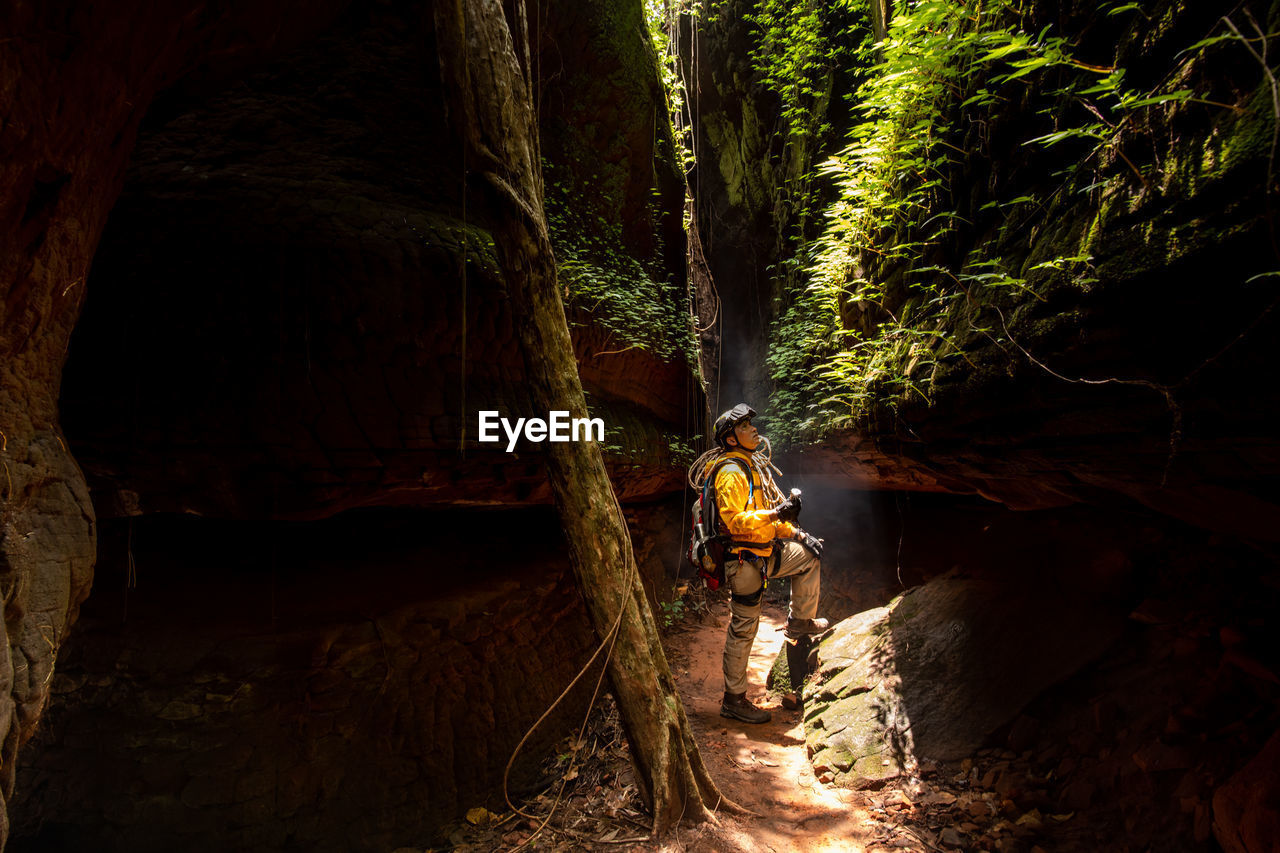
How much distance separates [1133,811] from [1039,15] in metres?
4.16

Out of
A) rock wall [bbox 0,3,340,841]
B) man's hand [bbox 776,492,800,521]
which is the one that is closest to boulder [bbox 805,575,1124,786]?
man's hand [bbox 776,492,800,521]

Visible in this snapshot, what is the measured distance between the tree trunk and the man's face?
1.78 meters

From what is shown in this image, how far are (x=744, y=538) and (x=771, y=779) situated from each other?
1.82m

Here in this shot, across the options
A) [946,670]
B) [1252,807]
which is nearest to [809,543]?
[946,670]

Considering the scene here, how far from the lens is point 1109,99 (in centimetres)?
248

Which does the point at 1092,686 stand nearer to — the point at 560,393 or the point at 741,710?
the point at 741,710

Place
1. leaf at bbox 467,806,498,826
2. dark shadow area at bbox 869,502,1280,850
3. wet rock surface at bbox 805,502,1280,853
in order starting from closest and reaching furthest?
wet rock surface at bbox 805,502,1280,853
dark shadow area at bbox 869,502,1280,850
leaf at bbox 467,806,498,826

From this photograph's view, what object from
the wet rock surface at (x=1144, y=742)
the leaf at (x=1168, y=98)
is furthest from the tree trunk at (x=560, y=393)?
the leaf at (x=1168, y=98)

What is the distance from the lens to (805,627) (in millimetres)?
5074

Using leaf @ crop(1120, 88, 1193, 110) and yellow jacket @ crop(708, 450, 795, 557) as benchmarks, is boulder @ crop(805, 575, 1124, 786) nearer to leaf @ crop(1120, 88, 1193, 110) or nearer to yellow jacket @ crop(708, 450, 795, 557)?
yellow jacket @ crop(708, 450, 795, 557)

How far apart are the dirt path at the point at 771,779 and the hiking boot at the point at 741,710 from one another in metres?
0.06

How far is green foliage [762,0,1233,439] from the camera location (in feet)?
8.36

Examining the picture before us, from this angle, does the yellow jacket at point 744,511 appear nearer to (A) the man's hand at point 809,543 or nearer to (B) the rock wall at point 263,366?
(A) the man's hand at point 809,543

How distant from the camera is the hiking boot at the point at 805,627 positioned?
5070 millimetres
